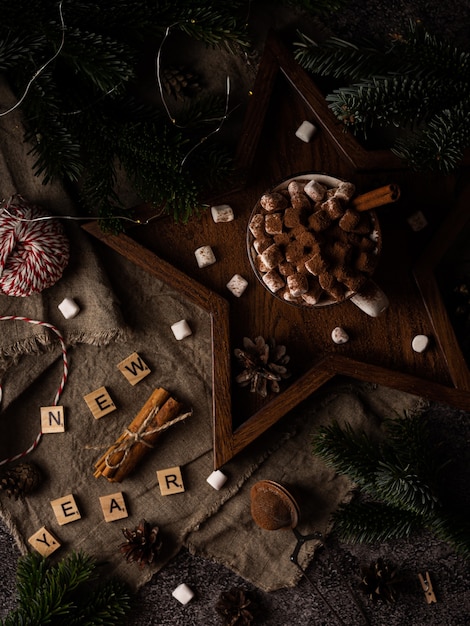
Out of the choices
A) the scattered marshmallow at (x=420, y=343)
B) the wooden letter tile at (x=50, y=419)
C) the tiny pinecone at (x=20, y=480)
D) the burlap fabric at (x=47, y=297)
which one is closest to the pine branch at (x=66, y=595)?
the tiny pinecone at (x=20, y=480)

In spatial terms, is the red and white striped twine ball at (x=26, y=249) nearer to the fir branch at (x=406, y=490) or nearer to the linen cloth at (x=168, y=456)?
the linen cloth at (x=168, y=456)

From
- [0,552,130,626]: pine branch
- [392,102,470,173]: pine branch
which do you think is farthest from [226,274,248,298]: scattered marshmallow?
[0,552,130,626]: pine branch

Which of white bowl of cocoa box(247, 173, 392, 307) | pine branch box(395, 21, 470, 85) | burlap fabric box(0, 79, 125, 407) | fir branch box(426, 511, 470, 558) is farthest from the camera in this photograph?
burlap fabric box(0, 79, 125, 407)

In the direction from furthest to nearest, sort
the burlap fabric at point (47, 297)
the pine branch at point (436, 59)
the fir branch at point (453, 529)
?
the burlap fabric at point (47, 297), the fir branch at point (453, 529), the pine branch at point (436, 59)

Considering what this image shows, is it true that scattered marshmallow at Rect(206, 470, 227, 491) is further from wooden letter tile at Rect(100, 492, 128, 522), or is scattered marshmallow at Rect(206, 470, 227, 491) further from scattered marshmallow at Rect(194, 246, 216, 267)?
scattered marshmallow at Rect(194, 246, 216, 267)

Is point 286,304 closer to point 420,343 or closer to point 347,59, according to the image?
point 420,343

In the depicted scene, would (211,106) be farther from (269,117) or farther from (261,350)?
(261,350)

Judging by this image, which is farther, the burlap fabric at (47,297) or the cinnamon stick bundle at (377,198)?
the burlap fabric at (47,297)

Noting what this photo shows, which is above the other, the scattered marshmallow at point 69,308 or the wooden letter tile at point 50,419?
the scattered marshmallow at point 69,308
